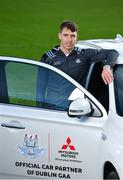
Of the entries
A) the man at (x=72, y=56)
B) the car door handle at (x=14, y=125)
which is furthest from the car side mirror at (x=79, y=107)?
the man at (x=72, y=56)

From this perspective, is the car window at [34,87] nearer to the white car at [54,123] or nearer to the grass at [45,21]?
the white car at [54,123]

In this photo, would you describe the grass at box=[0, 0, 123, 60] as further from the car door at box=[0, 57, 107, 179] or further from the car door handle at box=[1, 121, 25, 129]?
the car door handle at box=[1, 121, 25, 129]

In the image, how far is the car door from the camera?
633 centimetres

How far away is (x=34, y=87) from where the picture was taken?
6.64m

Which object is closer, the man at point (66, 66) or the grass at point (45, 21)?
the man at point (66, 66)

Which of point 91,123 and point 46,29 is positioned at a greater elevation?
Answer: point 46,29

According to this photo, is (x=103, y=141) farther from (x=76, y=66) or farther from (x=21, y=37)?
(x=21, y=37)

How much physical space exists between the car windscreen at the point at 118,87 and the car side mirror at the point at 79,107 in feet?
0.90

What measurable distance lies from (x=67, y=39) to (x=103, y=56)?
1.58 feet

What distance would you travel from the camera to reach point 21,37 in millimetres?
24609

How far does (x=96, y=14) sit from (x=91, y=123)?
25.0 m

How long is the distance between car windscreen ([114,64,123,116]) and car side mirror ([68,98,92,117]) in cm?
27

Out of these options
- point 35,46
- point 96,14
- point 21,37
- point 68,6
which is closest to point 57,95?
point 35,46

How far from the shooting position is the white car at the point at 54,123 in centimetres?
627
